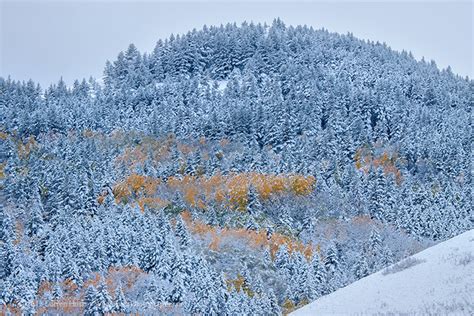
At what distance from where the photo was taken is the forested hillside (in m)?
68.5

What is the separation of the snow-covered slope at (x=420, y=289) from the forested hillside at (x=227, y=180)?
98.3 ft

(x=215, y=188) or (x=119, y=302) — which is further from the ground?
(x=215, y=188)

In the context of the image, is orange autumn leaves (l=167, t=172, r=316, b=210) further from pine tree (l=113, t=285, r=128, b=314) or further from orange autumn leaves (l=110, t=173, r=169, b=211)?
pine tree (l=113, t=285, r=128, b=314)

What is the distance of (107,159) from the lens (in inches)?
4139

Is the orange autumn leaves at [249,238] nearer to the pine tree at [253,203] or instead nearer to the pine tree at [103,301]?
the pine tree at [253,203]

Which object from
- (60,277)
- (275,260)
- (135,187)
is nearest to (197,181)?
(135,187)

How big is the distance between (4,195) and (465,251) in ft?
259

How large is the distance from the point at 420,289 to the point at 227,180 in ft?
231

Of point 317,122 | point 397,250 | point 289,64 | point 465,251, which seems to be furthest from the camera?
point 289,64

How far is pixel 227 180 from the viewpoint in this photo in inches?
3802

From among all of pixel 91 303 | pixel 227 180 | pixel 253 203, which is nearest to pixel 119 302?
pixel 91 303

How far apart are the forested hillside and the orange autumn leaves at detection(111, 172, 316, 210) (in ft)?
0.91

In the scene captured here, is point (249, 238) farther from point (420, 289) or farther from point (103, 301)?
point (420, 289)

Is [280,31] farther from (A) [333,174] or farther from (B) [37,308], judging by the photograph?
(B) [37,308]
